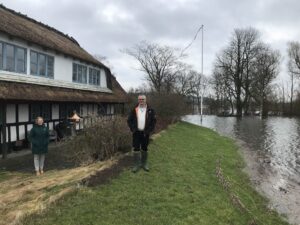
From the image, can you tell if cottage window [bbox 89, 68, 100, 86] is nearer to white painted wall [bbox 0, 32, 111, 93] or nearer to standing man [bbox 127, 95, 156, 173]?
white painted wall [bbox 0, 32, 111, 93]

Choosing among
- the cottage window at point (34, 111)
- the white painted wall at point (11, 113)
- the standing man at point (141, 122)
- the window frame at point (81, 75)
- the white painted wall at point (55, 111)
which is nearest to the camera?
the standing man at point (141, 122)

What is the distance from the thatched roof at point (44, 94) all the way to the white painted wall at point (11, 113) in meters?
0.94

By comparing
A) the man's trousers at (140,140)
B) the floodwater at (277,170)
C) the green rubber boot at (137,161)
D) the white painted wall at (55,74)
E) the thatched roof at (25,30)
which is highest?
the thatched roof at (25,30)

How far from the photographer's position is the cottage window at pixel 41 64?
65.7ft

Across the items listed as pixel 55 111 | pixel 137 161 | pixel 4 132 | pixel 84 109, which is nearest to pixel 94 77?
pixel 84 109

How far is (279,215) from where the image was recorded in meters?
10.5

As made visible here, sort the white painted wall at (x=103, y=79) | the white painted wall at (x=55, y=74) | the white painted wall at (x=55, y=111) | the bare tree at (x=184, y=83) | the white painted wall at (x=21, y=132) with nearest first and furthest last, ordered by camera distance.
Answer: the white painted wall at (x=55, y=74) → the white painted wall at (x=21, y=132) → the white painted wall at (x=55, y=111) → the white painted wall at (x=103, y=79) → the bare tree at (x=184, y=83)

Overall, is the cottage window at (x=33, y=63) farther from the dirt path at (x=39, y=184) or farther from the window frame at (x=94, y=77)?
the window frame at (x=94, y=77)

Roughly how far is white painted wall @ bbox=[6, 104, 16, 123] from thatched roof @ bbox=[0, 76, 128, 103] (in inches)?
37.0

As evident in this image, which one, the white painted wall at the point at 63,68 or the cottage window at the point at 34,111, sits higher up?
the white painted wall at the point at 63,68

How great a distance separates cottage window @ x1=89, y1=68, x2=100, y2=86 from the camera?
93.2ft

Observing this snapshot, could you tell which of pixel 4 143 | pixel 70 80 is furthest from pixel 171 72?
pixel 4 143

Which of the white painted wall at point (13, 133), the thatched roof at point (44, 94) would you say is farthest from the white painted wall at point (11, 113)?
the thatched roof at point (44, 94)

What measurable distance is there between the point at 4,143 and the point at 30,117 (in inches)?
141
